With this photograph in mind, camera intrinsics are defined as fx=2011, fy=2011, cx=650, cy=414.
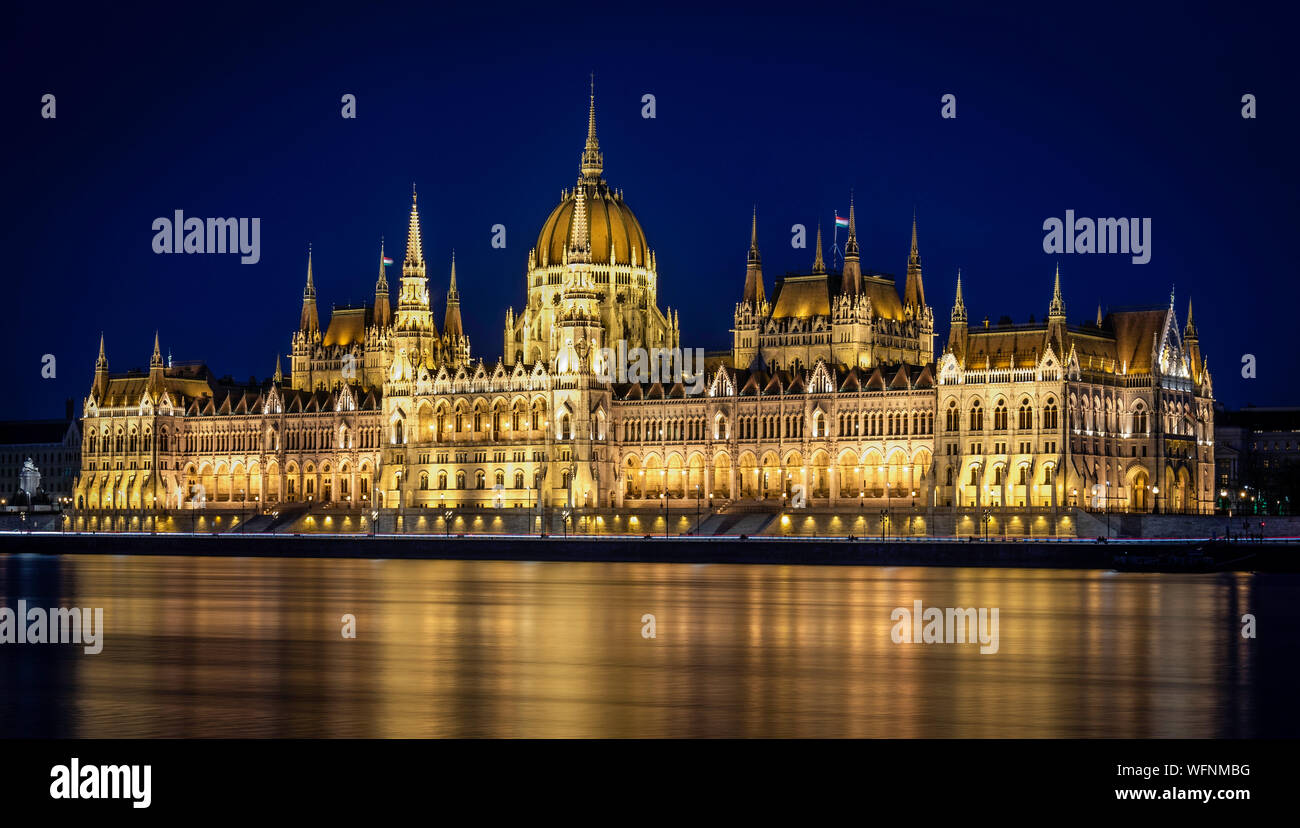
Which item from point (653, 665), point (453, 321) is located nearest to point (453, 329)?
point (453, 321)

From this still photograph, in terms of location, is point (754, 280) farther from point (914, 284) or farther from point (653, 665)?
point (653, 665)

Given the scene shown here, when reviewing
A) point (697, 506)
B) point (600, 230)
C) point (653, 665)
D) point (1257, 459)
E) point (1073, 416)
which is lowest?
point (653, 665)

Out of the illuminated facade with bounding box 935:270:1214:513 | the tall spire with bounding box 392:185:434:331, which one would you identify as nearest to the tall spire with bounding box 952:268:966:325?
the illuminated facade with bounding box 935:270:1214:513

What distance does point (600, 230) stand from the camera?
514 ft

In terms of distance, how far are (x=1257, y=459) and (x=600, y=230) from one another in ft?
198

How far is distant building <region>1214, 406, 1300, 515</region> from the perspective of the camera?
138 meters

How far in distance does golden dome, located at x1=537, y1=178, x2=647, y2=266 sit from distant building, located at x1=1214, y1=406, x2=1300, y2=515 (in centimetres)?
4790

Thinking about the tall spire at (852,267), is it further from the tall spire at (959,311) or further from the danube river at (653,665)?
the danube river at (653,665)

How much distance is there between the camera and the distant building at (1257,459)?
454 ft

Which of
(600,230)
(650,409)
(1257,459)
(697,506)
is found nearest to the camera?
(697,506)
